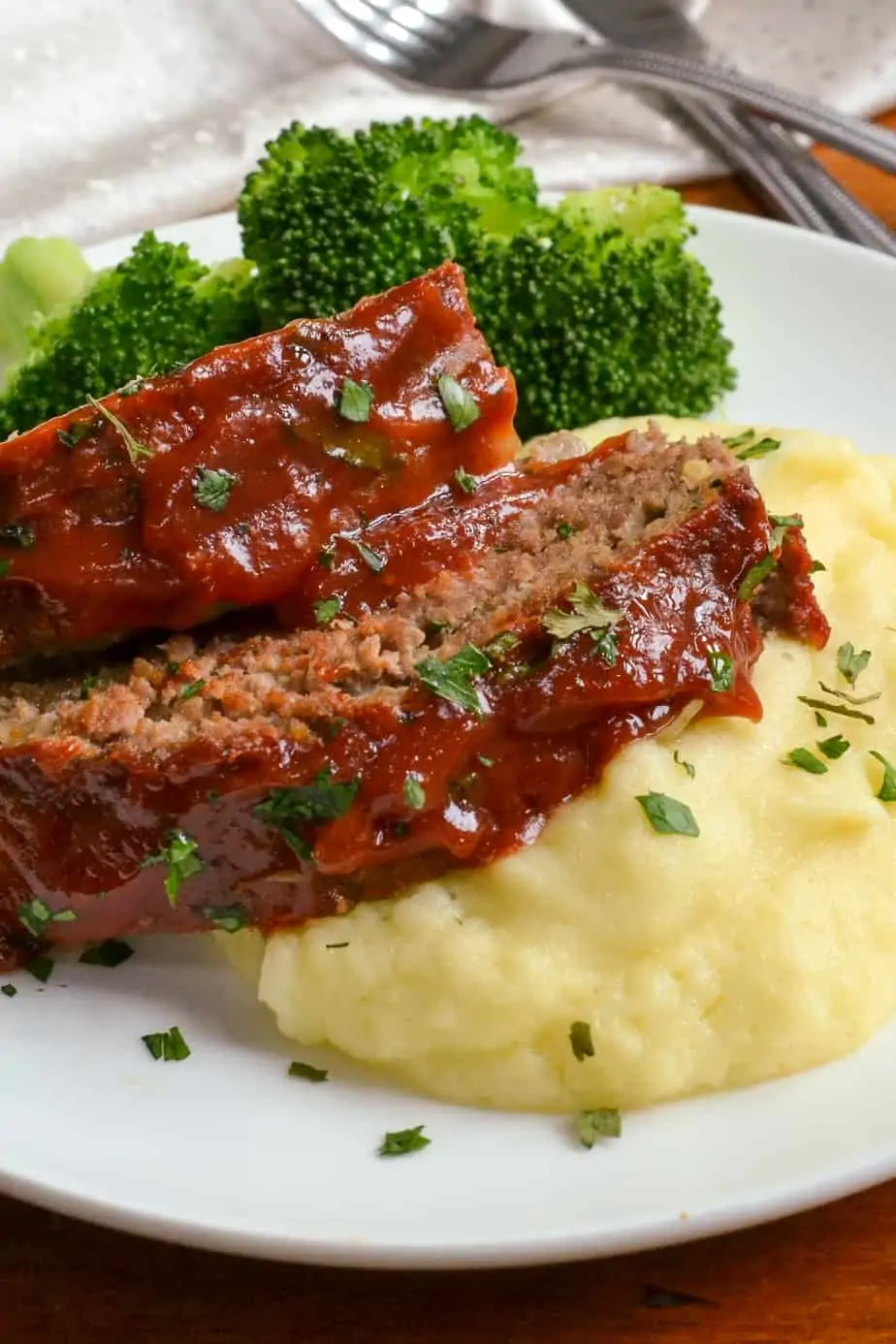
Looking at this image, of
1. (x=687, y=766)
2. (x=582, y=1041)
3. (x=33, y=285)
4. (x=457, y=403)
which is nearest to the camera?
(x=582, y=1041)

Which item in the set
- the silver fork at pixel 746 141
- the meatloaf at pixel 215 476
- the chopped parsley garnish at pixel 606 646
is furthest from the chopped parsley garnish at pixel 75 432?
the silver fork at pixel 746 141

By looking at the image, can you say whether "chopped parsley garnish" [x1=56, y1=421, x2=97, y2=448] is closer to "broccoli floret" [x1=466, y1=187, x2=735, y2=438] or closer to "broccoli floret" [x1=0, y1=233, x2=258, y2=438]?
"broccoli floret" [x1=0, y1=233, x2=258, y2=438]

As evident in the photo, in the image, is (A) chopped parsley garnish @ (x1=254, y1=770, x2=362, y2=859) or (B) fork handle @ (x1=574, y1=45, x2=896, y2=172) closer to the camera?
(A) chopped parsley garnish @ (x1=254, y1=770, x2=362, y2=859)

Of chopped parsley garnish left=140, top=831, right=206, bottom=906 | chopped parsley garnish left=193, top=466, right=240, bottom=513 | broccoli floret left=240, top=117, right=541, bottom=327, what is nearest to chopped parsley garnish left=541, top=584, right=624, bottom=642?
chopped parsley garnish left=193, top=466, right=240, bottom=513

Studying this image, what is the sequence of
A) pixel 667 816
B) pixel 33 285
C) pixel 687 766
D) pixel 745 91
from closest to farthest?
pixel 667 816 → pixel 687 766 → pixel 33 285 → pixel 745 91

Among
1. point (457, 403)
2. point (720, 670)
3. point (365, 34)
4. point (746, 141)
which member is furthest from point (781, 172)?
point (720, 670)

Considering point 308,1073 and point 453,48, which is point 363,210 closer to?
point 453,48

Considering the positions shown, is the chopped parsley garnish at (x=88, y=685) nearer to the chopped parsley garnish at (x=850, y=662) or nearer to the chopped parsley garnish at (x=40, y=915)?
the chopped parsley garnish at (x=40, y=915)
